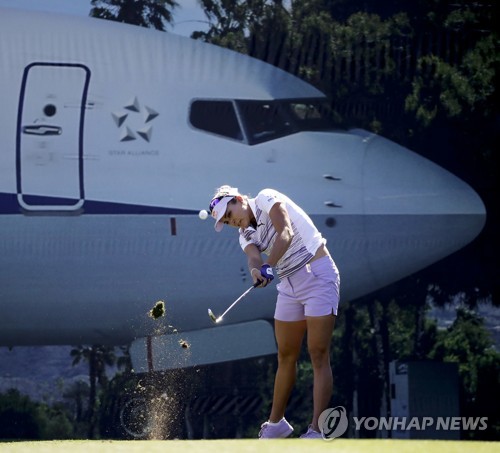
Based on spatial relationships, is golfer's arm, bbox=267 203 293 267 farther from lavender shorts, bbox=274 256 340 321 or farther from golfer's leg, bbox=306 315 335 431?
golfer's leg, bbox=306 315 335 431

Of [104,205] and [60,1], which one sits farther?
[60,1]

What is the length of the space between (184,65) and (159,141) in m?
1.01

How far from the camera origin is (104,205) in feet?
54.1

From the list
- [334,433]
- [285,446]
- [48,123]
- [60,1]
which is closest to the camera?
[285,446]

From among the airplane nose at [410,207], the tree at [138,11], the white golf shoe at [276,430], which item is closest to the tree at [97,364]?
the tree at [138,11]

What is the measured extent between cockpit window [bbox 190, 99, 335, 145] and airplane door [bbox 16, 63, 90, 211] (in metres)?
1.43

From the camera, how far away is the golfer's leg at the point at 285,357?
Result: 8750 mm

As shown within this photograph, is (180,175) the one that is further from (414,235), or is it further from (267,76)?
(414,235)

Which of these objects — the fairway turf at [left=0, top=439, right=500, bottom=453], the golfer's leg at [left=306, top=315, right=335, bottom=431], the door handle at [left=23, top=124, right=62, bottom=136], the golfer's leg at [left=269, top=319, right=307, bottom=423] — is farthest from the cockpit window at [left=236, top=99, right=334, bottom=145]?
the fairway turf at [left=0, top=439, right=500, bottom=453]

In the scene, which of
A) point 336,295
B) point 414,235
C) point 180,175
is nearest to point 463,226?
point 414,235

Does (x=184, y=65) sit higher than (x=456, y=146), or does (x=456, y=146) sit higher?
(x=184, y=65)

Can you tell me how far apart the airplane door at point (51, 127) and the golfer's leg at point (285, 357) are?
8.05m

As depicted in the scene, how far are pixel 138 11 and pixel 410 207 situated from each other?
15.1ft

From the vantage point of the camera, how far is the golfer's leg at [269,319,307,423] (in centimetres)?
875
